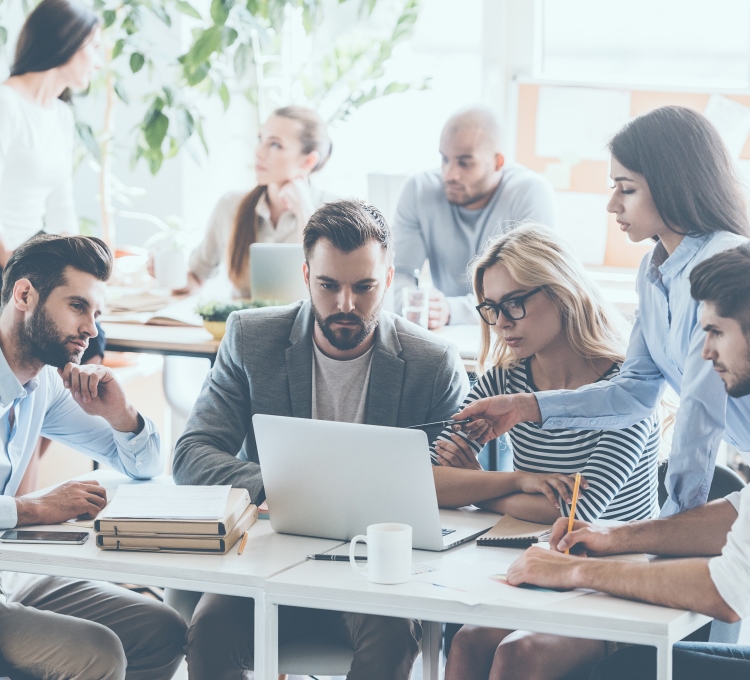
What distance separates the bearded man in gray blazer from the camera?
219 centimetres

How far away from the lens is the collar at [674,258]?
1879mm

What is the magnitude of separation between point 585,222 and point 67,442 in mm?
2623

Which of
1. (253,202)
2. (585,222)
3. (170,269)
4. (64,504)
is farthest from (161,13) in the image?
(64,504)

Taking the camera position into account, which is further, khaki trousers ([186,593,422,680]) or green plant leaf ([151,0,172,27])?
green plant leaf ([151,0,172,27])

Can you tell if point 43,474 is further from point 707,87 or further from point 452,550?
point 707,87

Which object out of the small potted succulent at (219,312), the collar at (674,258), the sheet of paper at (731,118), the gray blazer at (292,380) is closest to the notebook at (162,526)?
the gray blazer at (292,380)

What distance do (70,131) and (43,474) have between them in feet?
4.14

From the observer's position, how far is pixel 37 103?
3500 mm

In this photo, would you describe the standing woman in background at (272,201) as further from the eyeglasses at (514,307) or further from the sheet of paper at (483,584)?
the sheet of paper at (483,584)

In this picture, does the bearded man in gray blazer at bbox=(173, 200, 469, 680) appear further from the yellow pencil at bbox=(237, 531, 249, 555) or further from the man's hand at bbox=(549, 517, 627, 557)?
the man's hand at bbox=(549, 517, 627, 557)

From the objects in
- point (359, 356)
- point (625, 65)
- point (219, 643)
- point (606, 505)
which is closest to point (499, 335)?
point (359, 356)

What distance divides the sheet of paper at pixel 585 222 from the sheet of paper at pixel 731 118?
53cm

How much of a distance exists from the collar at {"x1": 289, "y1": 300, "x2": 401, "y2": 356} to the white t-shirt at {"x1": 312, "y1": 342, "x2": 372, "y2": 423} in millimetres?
46

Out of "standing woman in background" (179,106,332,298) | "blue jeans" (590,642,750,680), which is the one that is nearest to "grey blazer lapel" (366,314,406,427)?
"blue jeans" (590,642,750,680)
